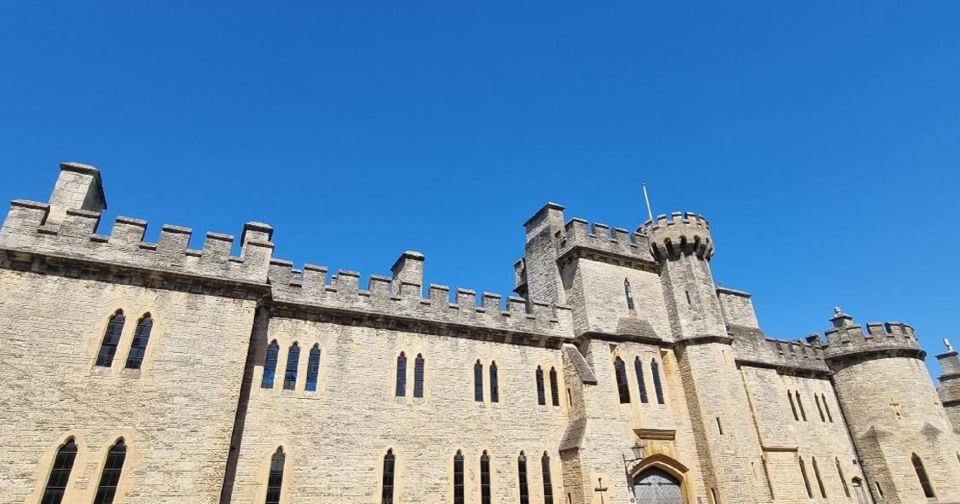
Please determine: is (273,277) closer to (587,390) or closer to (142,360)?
(142,360)

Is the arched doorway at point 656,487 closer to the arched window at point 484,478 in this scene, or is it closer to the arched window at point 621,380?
the arched window at point 621,380

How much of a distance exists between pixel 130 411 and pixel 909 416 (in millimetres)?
30970

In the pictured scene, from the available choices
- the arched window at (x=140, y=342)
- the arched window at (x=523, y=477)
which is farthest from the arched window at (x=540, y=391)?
the arched window at (x=140, y=342)

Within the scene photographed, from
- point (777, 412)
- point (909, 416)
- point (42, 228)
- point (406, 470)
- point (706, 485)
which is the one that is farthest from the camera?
point (909, 416)

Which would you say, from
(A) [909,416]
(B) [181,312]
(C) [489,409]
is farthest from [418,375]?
(A) [909,416]

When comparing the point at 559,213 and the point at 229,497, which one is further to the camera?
the point at 559,213

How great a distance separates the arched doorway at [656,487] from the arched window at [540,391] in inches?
161

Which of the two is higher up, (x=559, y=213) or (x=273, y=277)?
(x=559, y=213)

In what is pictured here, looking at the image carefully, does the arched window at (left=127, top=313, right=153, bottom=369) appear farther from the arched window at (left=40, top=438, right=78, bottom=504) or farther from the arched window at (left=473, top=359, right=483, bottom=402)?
the arched window at (left=473, top=359, right=483, bottom=402)

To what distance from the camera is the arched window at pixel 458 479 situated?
16.6m

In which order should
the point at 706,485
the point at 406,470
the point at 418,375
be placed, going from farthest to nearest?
the point at 706,485 → the point at 418,375 → the point at 406,470

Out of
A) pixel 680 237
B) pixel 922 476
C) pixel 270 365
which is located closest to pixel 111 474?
pixel 270 365

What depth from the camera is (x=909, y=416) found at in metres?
23.9

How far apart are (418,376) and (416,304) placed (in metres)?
2.58
